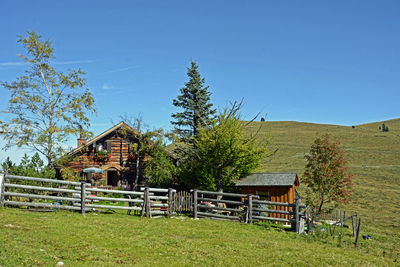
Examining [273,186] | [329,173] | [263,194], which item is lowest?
[263,194]

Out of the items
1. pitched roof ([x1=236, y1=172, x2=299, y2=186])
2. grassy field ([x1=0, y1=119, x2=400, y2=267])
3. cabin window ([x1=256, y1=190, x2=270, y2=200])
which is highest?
pitched roof ([x1=236, y1=172, x2=299, y2=186])

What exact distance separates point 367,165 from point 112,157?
48972 millimetres

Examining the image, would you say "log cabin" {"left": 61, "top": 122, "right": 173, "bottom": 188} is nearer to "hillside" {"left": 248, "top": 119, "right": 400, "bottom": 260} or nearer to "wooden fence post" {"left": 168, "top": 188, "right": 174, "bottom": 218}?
"hillside" {"left": 248, "top": 119, "right": 400, "bottom": 260}

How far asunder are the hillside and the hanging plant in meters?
13.5

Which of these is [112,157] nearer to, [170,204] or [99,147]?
[99,147]

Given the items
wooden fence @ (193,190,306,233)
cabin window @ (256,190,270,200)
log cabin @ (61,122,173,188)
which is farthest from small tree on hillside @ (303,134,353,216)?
log cabin @ (61,122,173,188)

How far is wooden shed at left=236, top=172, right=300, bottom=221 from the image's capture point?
73.5ft

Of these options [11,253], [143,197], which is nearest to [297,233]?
[143,197]

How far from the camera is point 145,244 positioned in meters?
10.8

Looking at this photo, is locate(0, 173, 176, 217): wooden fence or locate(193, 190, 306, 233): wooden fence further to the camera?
locate(193, 190, 306, 233): wooden fence

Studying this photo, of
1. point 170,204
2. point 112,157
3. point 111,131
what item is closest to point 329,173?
point 170,204

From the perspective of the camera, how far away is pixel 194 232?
13.6m

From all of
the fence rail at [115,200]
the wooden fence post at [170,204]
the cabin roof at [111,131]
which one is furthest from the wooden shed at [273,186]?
the cabin roof at [111,131]

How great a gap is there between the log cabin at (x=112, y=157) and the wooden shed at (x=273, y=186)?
12.1m
